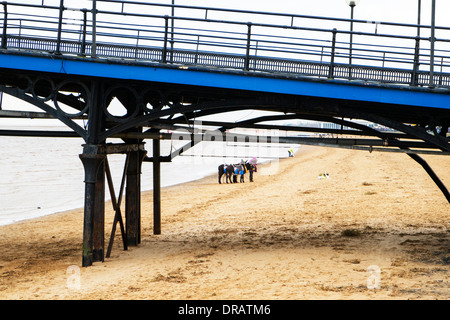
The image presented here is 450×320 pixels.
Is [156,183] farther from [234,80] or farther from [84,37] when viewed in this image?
[234,80]

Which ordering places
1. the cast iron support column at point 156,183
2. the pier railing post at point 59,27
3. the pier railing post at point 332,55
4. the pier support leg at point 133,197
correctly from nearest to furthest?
the pier railing post at point 332,55, the pier railing post at point 59,27, the pier support leg at point 133,197, the cast iron support column at point 156,183

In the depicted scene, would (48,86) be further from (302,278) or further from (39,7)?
(302,278)

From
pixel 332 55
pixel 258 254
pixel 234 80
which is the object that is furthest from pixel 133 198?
pixel 332 55

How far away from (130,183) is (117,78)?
310 centimetres

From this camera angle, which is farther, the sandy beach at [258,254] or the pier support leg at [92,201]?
the pier support leg at [92,201]

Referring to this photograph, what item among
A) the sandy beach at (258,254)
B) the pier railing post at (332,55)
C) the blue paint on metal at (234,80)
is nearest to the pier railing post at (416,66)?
the blue paint on metal at (234,80)

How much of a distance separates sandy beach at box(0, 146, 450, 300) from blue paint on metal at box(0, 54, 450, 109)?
9.88 ft

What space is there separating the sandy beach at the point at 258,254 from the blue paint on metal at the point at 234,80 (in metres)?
3.01

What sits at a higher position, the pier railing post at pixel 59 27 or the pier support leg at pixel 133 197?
the pier railing post at pixel 59 27

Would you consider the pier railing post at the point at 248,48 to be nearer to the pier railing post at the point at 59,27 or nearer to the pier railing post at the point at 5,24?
the pier railing post at the point at 59,27

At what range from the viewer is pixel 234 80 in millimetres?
10047

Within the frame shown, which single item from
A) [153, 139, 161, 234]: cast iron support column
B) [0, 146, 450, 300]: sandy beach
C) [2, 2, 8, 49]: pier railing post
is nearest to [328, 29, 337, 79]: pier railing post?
[0, 146, 450, 300]: sandy beach

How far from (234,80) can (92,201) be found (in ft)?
11.9

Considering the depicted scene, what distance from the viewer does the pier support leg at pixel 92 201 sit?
33.8 ft
